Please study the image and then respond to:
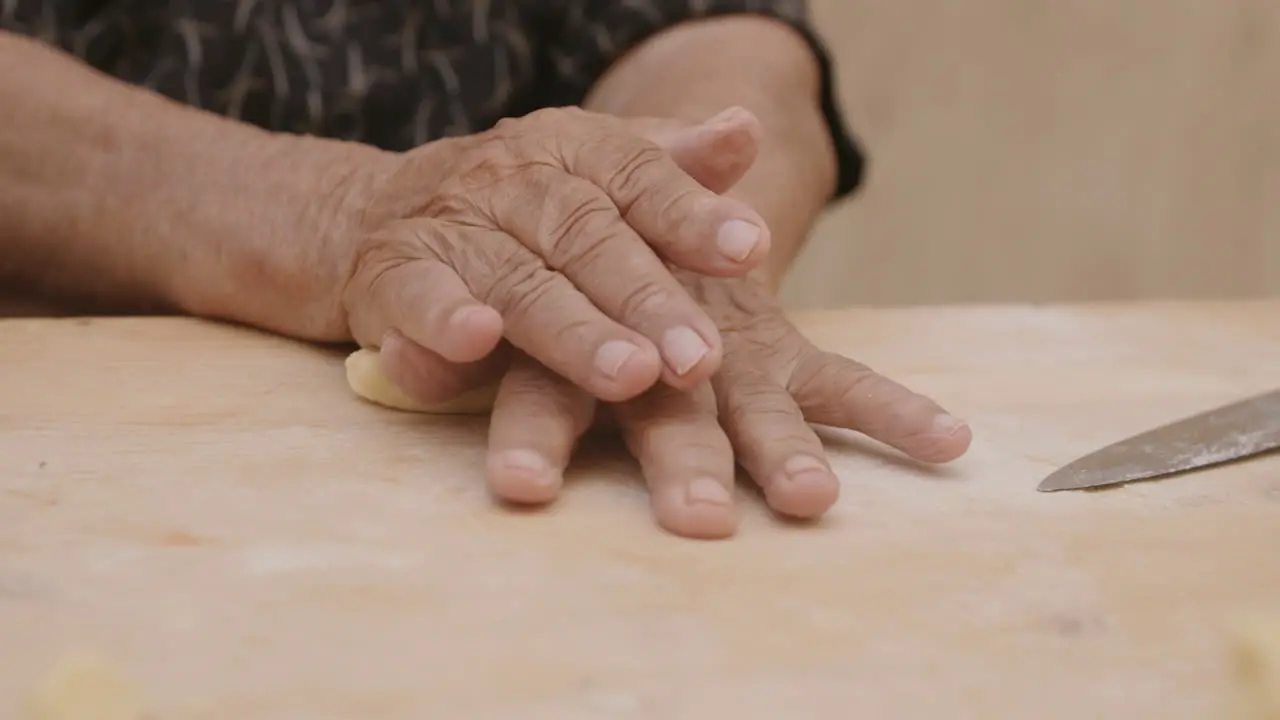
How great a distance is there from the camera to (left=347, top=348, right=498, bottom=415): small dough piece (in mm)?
593

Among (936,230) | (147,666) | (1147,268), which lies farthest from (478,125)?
(1147,268)

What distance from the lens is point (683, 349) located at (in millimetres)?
514

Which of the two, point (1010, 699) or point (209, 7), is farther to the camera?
point (209, 7)

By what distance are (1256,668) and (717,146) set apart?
0.38m

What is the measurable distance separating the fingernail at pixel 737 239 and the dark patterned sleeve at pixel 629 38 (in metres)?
0.58

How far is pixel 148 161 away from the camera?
76 centimetres

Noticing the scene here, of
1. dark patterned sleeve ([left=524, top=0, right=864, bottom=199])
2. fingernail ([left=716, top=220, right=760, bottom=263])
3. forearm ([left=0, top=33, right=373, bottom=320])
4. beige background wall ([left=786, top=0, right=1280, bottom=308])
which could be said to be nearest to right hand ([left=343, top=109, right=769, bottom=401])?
fingernail ([left=716, top=220, right=760, bottom=263])

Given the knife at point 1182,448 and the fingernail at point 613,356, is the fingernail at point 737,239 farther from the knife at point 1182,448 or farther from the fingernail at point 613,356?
the knife at point 1182,448

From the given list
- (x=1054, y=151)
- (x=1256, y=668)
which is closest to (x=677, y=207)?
(x=1256, y=668)

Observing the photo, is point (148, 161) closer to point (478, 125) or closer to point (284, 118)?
point (284, 118)

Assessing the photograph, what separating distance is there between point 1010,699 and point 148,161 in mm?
669

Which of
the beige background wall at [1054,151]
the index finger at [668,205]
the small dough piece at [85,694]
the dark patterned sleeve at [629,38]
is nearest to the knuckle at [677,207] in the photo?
the index finger at [668,205]

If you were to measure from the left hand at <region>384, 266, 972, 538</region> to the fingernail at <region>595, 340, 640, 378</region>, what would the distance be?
39mm

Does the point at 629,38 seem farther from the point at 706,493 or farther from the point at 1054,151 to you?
the point at 1054,151
